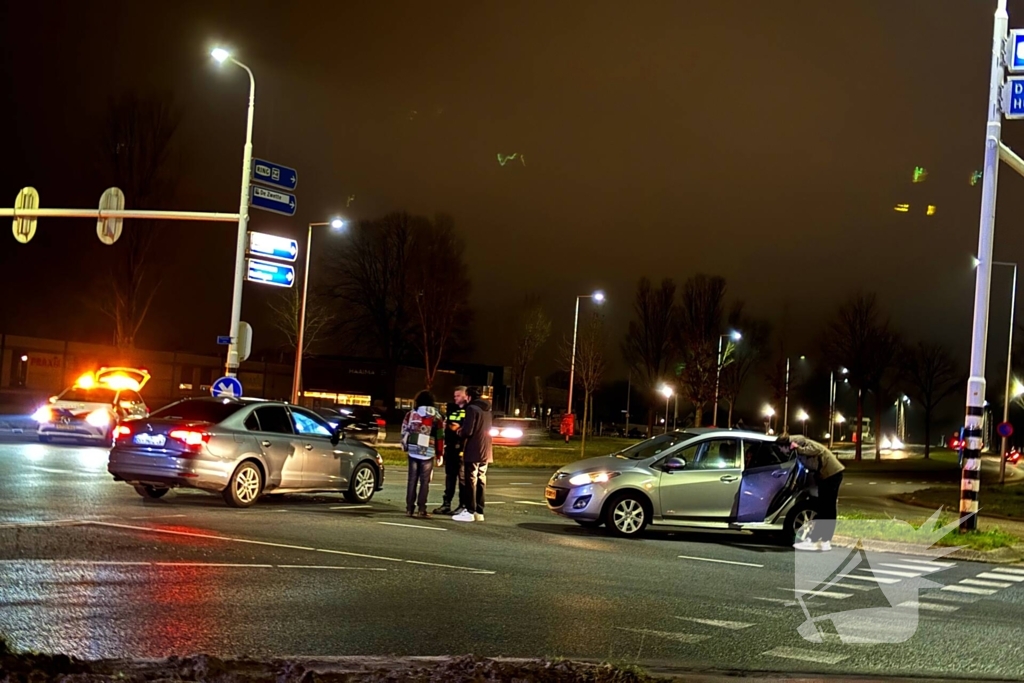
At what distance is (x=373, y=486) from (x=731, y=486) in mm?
5907

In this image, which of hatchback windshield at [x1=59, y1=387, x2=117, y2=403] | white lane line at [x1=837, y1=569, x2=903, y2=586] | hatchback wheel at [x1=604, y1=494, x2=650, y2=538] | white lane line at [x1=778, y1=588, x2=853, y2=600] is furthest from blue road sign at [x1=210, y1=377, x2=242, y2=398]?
white lane line at [x1=778, y1=588, x2=853, y2=600]

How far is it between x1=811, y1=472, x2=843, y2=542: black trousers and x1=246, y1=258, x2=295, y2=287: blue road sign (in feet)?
46.7

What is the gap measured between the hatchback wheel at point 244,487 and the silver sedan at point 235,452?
0.01 m

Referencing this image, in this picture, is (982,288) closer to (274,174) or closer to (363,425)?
(274,174)

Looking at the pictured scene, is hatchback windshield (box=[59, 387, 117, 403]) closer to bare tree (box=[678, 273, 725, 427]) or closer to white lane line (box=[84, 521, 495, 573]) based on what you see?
white lane line (box=[84, 521, 495, 573])

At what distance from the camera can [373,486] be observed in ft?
54.3

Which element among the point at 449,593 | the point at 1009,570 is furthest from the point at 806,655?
the point at 1009,570

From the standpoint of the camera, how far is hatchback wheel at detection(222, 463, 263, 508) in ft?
46.8

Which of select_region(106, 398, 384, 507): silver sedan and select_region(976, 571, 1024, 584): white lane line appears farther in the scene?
select_region(106, 398, 384, 507): silver sedan

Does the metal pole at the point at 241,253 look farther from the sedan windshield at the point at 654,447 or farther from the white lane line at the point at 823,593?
the white lane line at the point at 823,593

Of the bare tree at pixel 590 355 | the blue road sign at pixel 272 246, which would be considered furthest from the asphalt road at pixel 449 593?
the bare tree at pixel 590 355

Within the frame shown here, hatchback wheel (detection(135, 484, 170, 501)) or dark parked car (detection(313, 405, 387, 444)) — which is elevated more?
dark parked car (detection(313, 405, 387, 444))

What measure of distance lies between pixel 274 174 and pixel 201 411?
1109 cm

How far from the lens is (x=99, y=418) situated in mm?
25203
